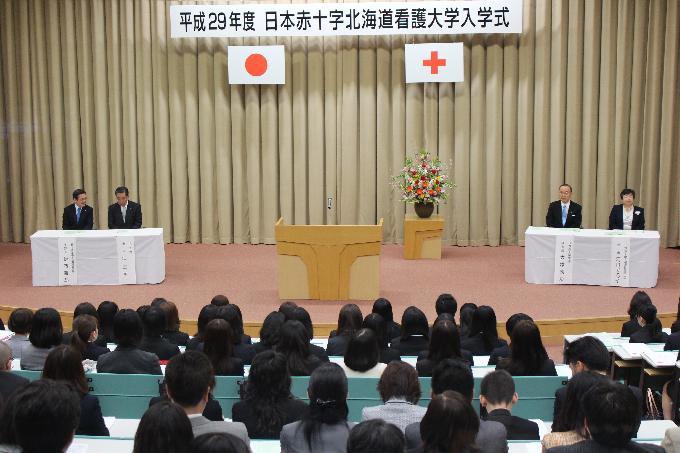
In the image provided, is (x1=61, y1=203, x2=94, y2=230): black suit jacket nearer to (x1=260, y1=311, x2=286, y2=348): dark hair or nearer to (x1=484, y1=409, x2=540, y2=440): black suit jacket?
(x1=260, y1=311, x2=286, y2=348): dark hair

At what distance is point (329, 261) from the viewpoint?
317 inches

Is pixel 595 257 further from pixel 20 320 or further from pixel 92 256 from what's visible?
pixel 20 320

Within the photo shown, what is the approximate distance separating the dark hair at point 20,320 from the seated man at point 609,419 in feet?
11.2

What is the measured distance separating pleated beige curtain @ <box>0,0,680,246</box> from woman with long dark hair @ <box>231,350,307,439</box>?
26.5 ft

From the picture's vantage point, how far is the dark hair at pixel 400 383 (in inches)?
138

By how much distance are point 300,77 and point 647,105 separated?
4365mm

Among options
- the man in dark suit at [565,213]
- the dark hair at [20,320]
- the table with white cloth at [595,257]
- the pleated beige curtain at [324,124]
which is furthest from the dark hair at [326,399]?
the pleated beige curtain at [324,124]

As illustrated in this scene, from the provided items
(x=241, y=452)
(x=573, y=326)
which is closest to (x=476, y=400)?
(x=241, y=452)

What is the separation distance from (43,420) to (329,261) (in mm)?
5549

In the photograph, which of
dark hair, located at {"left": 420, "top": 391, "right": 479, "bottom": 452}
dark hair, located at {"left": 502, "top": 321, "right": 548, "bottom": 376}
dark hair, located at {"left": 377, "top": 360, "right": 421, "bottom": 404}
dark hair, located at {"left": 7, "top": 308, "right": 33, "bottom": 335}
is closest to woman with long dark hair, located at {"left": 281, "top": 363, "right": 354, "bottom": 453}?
dark hair, located at {"left": 377, "top": 360, "right": 421, "bottom": 404}

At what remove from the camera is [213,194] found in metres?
11.9

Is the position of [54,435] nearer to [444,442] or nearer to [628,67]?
[444,442]

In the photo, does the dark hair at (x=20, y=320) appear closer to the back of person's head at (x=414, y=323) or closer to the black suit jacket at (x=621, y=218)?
the back of person's head at (x=414, y=323)

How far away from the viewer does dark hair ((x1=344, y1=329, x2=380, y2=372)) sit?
4.36 m
